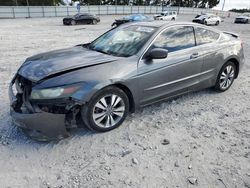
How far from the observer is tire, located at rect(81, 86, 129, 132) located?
10.1ft

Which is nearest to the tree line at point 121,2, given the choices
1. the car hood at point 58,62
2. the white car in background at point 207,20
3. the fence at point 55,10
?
the fence at point 55,10

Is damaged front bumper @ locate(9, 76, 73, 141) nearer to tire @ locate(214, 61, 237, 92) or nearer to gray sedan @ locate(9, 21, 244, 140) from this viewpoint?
gray sedan @ locate(9, 21, 244, 140)

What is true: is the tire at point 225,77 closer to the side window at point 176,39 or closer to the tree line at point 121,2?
the side window at point 176,39

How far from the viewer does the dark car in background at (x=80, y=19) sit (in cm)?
2602

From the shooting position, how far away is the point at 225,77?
4.77 metres

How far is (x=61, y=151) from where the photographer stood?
2953 millimetres

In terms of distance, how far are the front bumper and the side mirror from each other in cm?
149

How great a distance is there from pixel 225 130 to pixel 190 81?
1065 mm

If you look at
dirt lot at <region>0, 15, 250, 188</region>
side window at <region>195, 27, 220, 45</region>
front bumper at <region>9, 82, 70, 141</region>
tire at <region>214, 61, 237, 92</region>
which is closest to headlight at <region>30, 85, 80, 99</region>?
front bumper at <region>9, 82, 70, 141</region>

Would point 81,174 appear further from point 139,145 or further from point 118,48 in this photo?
point 118,48

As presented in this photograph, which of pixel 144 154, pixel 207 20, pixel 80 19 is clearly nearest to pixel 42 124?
pixel 144 154

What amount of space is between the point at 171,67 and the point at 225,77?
5.48ft

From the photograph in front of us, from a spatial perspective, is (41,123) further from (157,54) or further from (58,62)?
(157,54)

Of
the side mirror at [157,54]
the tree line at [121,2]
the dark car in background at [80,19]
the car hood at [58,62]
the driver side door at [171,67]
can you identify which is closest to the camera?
the car hood at [58,62]
